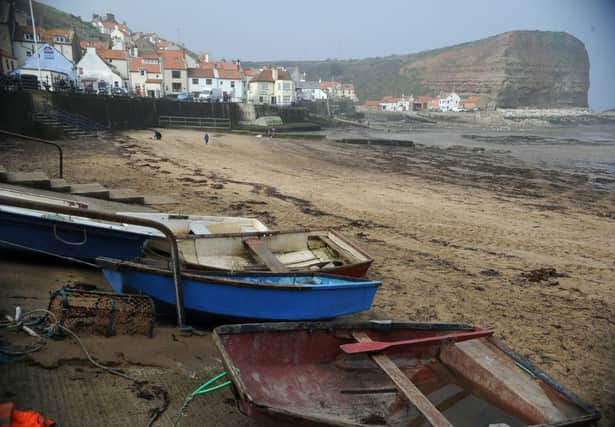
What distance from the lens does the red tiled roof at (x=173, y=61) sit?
62372mm

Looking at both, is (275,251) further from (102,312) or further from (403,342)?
(403,342)

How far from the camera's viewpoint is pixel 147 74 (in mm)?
61031

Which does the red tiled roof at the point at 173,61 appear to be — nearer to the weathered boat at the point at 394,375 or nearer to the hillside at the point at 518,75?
the weathered boat at the point at 394,375

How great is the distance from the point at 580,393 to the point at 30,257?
8134mm

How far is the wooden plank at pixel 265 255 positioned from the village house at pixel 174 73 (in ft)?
200

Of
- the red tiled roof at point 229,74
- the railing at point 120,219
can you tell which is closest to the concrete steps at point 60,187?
the railing at point 120,219

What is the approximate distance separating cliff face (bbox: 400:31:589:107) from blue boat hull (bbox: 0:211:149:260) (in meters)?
159

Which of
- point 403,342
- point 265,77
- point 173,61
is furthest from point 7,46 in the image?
point 403,342

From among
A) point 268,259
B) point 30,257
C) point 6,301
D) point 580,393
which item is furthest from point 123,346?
point 580,393

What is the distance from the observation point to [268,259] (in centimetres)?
624

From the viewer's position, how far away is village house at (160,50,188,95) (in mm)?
62400

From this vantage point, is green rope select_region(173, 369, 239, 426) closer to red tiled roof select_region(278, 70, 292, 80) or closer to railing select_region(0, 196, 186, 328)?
railing select_region(0, 196, 186, 328)

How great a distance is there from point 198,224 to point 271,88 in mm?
71827

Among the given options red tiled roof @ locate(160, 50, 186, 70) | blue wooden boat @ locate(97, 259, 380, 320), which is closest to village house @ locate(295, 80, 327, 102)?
red tiled roof @ locate(160, 50, 186, 70)
